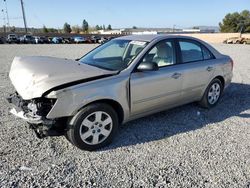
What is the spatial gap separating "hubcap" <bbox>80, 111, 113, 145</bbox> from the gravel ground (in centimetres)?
19

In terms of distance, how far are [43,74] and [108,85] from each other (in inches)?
34.7

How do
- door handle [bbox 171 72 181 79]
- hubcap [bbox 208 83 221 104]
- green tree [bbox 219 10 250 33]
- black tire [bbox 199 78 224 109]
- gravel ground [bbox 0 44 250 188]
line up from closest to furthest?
gravel ground [bbox 0 44 250 188] → door handle [bbox 171 72 181 79] → black tire [bbox 199 78 224 109] → hubcap [bbox 208 83 221 104] → green tree [bbox 219 10 250 33]

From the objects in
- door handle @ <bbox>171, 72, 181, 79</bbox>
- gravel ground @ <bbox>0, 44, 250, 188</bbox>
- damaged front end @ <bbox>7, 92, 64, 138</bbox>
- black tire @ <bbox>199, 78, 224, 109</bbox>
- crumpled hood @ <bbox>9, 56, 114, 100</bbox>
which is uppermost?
crumpled hood @ <bbox>9, 56, 114, 100</bbox>

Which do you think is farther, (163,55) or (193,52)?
(193,52)

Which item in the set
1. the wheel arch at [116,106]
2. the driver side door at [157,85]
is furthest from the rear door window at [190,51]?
the wheel arch at [116,106]

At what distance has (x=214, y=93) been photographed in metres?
5.15

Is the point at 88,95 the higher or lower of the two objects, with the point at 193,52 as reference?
lower

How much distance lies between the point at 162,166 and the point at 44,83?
1.84 m

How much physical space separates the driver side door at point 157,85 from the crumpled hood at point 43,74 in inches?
20.4

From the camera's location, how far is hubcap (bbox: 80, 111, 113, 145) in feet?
10.7

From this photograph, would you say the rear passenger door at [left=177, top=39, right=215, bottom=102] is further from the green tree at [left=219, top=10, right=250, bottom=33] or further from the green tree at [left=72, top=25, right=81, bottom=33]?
the green tree at [left=72, top=25, right=81, bottom=33]

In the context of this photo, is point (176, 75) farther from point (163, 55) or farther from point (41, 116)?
point (41, 116)

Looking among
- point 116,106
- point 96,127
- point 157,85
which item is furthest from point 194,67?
point 96,127

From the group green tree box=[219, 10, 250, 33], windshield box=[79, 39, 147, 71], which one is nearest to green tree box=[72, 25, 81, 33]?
green tree box=[219, 10, 250, 33]
